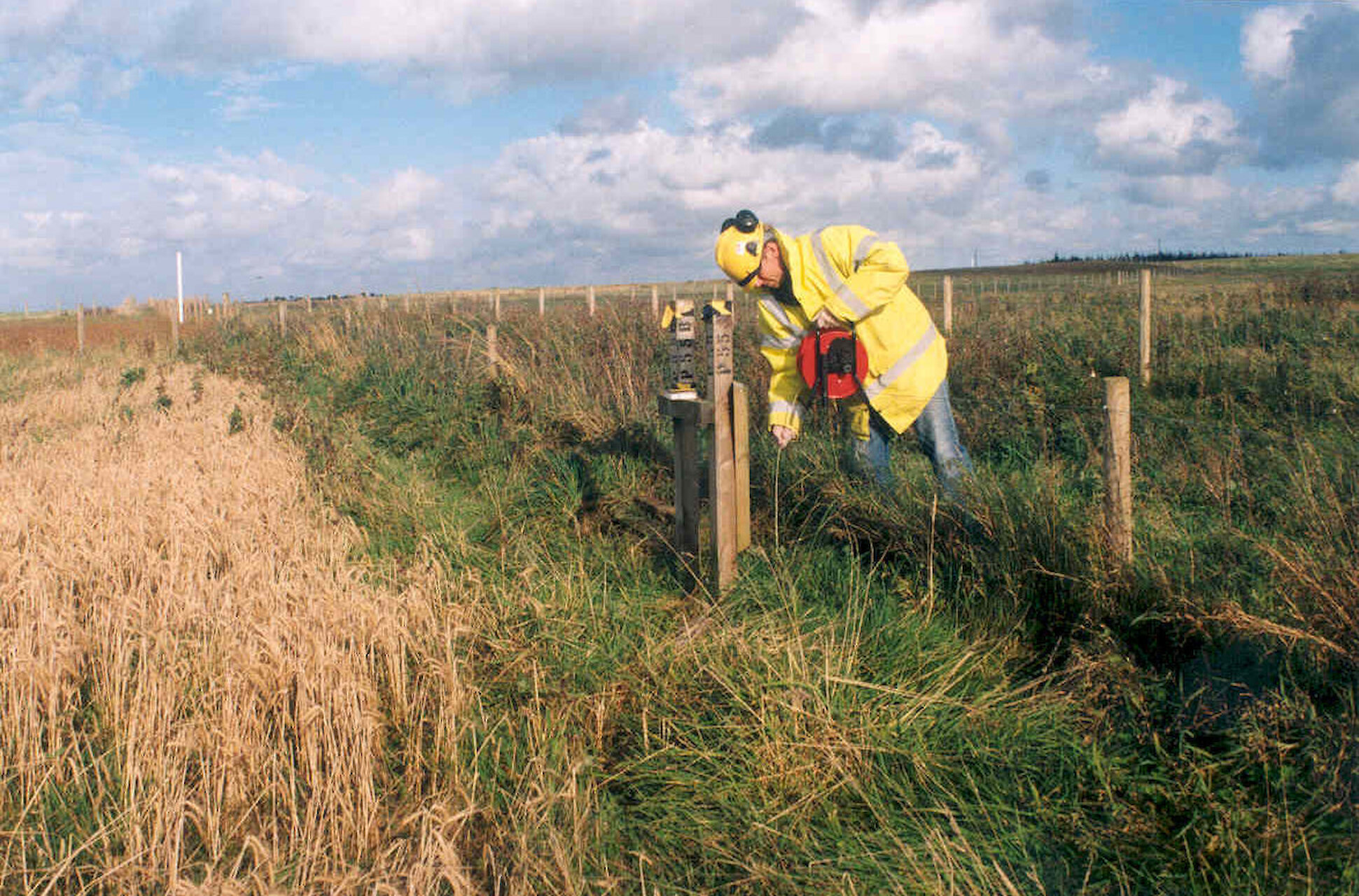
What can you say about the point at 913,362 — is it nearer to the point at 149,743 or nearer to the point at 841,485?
the point at 841,485

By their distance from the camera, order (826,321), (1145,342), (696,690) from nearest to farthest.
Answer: (696,690), (826,321), (1145,342)

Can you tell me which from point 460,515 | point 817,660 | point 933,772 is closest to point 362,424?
point 460,515

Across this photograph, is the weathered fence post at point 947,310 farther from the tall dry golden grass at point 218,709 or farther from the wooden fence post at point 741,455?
the tall dry golden grass at point 218,709

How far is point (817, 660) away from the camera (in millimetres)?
3361

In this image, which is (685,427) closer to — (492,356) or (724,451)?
(724,451)

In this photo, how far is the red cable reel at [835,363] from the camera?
483cm

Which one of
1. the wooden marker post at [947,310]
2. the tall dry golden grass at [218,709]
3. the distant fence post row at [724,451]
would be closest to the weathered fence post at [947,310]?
the wooden marker post at [947,310]

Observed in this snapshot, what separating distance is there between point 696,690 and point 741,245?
2.21m

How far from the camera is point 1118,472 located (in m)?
3.70

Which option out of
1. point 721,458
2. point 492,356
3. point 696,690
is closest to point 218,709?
point 696,690

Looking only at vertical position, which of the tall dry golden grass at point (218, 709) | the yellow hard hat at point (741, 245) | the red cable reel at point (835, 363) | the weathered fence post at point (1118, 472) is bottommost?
the tall dry golden grass at point (218, 709)

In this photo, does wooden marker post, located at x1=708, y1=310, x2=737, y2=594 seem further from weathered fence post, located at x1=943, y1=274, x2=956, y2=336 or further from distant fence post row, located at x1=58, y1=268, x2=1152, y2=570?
weathered fence post, located at x1=943, y1=274, x2=956, y2=336

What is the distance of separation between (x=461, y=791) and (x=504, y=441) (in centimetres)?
527

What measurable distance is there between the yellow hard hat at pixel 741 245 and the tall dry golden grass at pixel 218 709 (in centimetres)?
199
